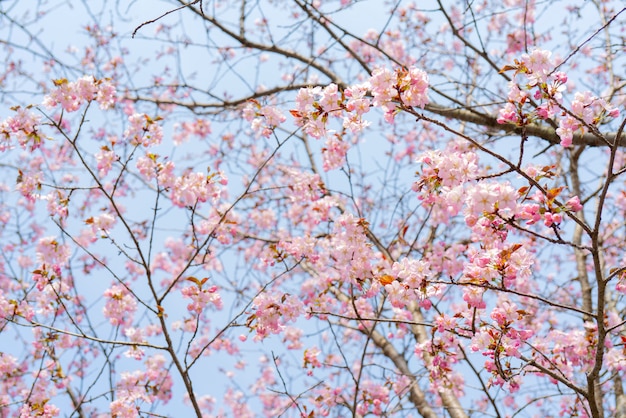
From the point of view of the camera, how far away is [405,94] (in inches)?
75.7

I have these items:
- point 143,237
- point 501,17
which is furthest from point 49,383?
point 501,17

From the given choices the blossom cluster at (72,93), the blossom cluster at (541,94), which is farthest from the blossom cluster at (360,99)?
the blossom cluster at (72,93)

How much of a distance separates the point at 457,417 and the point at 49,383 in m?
3.04

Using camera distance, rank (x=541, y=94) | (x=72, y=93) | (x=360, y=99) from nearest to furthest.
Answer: (x=541, y=94), (x=360, y=99), (x=72, y=93)

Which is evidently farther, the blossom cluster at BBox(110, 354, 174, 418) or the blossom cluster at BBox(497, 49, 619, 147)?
the blossom cluster at BBox(110, 354, 174, 418)

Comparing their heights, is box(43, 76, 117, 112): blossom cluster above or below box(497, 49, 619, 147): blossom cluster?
above

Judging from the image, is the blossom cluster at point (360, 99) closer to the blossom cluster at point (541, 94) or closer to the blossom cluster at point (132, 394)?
the blossom cluster at point (541, 94)

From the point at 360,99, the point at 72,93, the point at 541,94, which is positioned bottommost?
the point at 541,94

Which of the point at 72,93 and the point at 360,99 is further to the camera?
the point at 72,93

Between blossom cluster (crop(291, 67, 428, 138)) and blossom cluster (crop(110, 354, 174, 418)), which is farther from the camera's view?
blossom cluster (crop(110, 354, 174, 418))

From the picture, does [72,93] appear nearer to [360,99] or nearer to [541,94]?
[360,99]

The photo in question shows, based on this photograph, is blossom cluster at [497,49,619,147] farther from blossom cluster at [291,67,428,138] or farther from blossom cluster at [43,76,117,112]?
blossom cluster at [43,76,117,112]

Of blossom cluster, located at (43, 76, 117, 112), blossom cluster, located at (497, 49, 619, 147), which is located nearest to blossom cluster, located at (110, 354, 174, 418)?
blossom cluster, located at (43, 76, 117, 112)

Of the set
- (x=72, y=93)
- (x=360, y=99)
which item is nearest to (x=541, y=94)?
(x=360, y=99)
